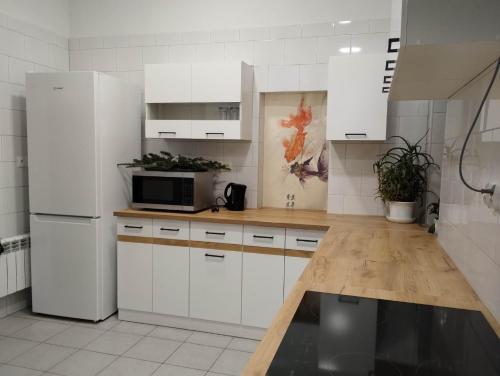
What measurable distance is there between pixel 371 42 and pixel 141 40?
1.96 meters

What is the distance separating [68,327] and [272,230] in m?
→ 1.73

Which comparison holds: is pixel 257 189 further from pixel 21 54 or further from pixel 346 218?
pixel 21 54

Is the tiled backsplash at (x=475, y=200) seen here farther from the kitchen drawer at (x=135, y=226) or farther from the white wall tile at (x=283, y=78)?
the kitchen drawer at (x=135, y=226)

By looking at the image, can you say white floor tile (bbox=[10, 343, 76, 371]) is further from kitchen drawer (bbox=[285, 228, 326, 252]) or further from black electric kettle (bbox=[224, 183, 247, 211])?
kitchen drawer (bbox=[285, 228, 326, 252])

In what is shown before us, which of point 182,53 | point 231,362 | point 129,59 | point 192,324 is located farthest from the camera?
point 129,59

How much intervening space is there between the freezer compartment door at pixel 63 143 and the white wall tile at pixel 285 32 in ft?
4.70

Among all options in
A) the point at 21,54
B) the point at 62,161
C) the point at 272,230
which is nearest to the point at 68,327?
the point at 62,161

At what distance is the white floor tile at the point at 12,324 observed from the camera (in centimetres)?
315

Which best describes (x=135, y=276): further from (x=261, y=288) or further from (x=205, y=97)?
(x=205, y=97)

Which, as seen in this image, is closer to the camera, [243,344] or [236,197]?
[243,344]

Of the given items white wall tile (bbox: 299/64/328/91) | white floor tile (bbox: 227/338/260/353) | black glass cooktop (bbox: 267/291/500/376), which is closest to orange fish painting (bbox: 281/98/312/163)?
white wall tile (bbox: 299/64/328/91)

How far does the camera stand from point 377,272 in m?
1.68

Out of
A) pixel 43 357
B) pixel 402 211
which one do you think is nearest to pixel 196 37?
pixel 402 211

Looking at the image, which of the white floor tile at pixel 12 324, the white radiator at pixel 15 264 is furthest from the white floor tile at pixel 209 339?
the white radiator at pixel 15 264
